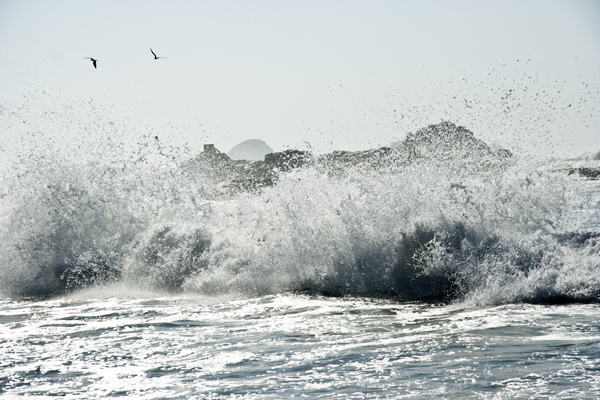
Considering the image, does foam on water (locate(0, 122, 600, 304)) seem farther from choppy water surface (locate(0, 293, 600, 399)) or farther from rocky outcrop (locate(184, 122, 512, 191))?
choppy water surface (locate(0, 293, 600, 399))

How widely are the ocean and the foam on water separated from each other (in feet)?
0.12

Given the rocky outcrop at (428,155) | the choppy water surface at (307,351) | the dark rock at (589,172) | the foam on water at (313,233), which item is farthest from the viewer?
the dark rock at (589,172)

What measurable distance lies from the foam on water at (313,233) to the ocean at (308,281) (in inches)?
1.5

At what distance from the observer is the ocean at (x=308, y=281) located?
5059 millimetres

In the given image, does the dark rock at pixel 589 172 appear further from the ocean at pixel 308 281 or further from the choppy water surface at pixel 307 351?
the choppy water surface at pixel 307 351

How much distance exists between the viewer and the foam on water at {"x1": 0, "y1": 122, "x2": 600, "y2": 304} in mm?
8664

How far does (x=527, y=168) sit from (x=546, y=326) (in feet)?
21.3

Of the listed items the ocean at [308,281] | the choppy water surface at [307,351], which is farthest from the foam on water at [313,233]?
the choppy water surface at [307,351]

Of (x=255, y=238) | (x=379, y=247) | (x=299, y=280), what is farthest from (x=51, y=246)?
(x=379, y=247)

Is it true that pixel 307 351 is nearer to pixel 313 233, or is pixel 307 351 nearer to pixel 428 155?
pixel 313 233

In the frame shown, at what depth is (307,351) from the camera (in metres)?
5.81

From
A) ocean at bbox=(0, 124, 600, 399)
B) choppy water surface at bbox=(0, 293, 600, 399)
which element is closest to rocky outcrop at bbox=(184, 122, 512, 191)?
ocean at bbox=(0, 124, 600, 399)

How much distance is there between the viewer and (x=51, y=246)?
1148 centimetres

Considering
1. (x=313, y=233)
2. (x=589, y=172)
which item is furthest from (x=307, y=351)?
(x=589, y=172)
